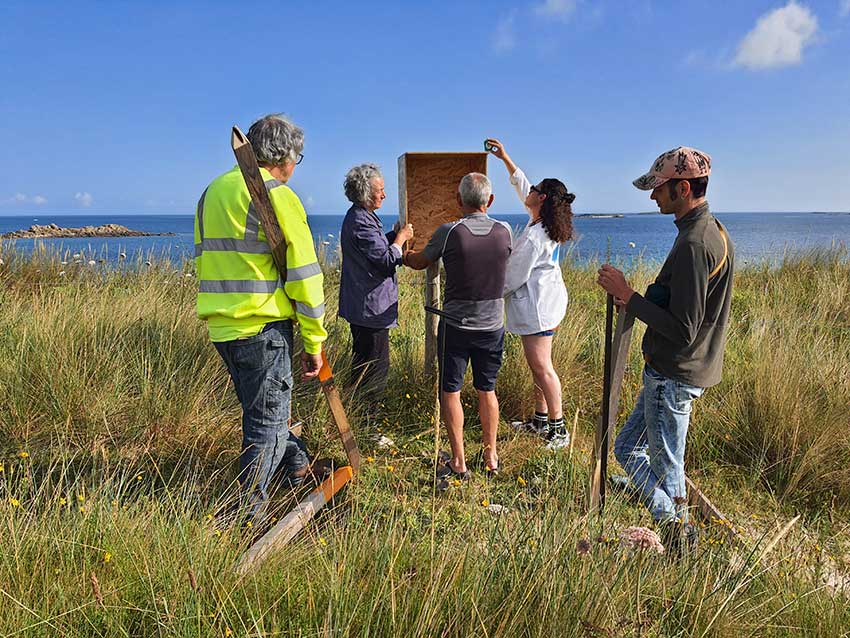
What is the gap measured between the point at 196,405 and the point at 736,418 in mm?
4138

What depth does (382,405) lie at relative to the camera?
481 centimetres

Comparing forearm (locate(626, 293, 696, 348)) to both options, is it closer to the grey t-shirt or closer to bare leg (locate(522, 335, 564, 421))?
the grey t-shirt

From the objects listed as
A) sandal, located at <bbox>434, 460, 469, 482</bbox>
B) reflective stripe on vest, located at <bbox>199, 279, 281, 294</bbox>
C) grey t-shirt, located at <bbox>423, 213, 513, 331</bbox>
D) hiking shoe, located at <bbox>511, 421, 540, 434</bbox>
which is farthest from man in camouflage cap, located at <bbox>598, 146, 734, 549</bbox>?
reflective stripe on vest, located at <bbox>199, 279, 281, 294</bbox>

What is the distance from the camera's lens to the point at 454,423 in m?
3.86

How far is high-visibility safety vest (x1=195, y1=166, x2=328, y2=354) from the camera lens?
268 centimetres

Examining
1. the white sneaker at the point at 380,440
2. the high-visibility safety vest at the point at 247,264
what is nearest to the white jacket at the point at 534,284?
the white sneaker at the point at 380,440

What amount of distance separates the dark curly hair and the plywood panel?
856 millimetres

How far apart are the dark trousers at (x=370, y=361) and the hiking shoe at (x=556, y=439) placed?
4.67 feet

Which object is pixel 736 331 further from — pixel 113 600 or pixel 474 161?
pixel 113 600

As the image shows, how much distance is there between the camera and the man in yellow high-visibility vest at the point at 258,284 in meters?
2.69

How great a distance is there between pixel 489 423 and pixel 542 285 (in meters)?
1.18

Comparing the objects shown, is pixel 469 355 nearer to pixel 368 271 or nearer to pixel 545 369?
pixel 545 369

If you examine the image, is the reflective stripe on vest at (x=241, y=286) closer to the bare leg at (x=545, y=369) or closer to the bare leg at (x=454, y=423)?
the bare leg at (x=454, y=423)

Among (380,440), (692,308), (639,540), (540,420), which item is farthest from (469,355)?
(639,540)
